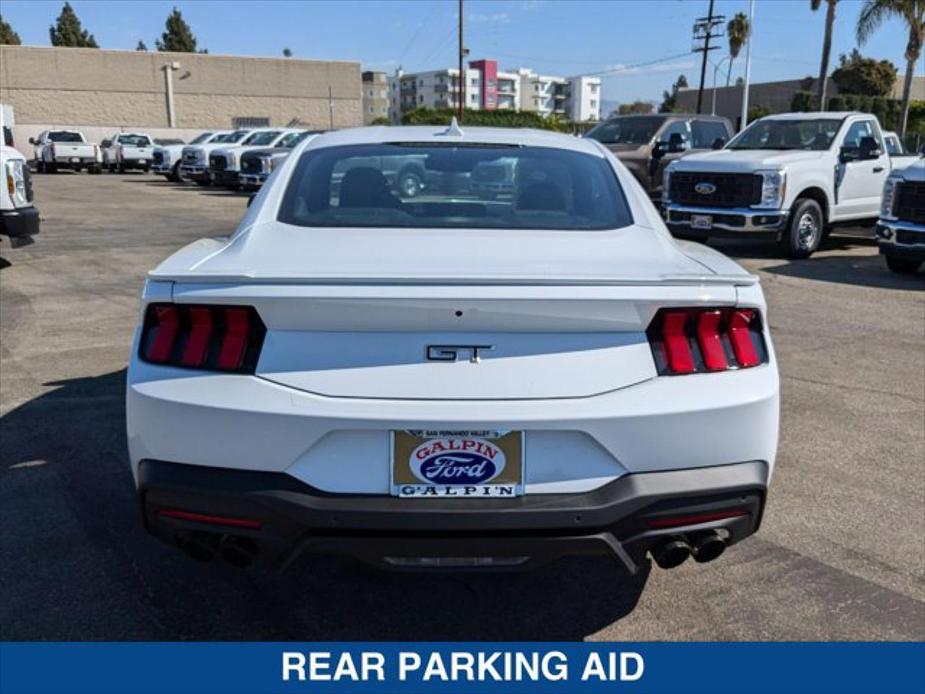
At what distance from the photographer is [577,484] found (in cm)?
240

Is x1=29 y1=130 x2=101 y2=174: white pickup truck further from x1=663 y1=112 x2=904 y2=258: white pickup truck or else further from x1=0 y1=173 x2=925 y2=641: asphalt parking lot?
x1=0 y1=173 x2=925 y2=641: asphalt parking lot

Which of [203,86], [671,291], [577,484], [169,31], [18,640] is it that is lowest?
[18,640]

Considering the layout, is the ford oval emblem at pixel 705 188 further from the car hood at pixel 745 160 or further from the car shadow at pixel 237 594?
the car shadow at pixel 237 594

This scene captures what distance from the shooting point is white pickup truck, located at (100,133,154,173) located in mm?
36438

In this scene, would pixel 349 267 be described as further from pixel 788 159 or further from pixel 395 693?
pixel 788 159

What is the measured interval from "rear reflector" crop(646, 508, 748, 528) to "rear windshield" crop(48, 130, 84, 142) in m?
40.6

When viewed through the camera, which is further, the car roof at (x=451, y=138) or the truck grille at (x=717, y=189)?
the truck grille at (x=717, y=189)

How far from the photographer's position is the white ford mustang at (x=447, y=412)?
7.73 ft

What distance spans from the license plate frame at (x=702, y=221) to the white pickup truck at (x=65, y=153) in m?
32.0

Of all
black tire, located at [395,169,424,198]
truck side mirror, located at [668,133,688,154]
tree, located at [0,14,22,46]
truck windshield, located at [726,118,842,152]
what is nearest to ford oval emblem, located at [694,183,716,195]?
truck windshield, located at [726,118,842,152]

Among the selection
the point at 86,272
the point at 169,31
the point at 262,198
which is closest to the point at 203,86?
the point at 169,31

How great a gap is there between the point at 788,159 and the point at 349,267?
1068 cm

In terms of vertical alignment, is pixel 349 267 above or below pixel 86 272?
above

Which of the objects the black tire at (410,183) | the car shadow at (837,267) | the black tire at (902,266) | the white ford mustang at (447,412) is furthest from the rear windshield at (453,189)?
the black tire at (902,266)
